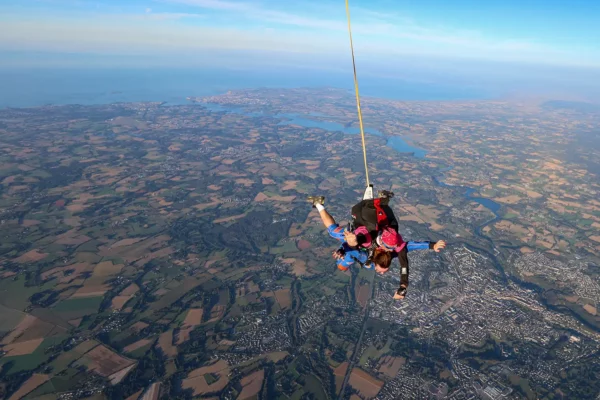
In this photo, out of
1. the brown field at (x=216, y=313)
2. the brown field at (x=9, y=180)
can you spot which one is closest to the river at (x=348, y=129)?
the brown field at (x=216, y=313)

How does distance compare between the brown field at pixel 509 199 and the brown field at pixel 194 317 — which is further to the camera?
the brown field at pixel 509 199

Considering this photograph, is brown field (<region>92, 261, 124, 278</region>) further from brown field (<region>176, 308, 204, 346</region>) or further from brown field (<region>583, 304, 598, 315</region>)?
brown field (<region>583, 304, 598, 315</region>)

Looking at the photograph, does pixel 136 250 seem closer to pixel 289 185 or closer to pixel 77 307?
pixel 77 307

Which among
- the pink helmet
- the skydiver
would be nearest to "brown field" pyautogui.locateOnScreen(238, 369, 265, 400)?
the skydiver

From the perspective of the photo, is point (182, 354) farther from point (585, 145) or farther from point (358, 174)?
point (585, 145)

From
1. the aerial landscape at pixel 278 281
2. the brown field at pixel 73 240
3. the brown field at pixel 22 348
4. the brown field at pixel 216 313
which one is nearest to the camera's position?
the aerial landscape at pixel 278 281

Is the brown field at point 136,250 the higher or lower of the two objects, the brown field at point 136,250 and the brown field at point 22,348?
the higher

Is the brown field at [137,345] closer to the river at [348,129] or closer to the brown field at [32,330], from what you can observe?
the brown field at [32,330]

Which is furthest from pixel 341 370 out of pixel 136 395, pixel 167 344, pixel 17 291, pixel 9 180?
pixel 9 180
